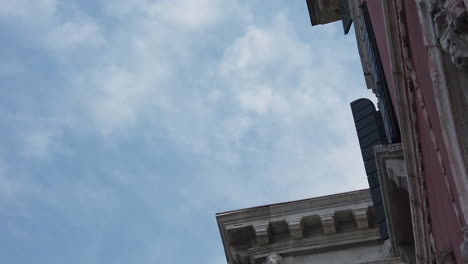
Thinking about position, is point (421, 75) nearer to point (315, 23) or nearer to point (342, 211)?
point (342, 211)

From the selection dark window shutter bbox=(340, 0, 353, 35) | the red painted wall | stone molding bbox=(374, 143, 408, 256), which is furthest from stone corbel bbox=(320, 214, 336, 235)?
the red painted wall

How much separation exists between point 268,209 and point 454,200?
1087 centimetres

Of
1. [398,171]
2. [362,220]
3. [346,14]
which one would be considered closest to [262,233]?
[362,220]

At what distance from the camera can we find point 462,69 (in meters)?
7.00

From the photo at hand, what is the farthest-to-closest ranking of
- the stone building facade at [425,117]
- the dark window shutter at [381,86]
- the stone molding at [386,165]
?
the dark window shutter at [381,86]
the stone molding at [386,165]
the stone building facade at [425,117]

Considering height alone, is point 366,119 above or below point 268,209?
above

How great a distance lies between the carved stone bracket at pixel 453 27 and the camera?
21.2 ft

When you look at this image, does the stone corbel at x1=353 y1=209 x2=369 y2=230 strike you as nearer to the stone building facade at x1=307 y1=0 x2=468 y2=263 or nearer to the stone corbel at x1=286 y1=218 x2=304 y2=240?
the stone corbel at x1=286 y1=218 x2=304 y2=240

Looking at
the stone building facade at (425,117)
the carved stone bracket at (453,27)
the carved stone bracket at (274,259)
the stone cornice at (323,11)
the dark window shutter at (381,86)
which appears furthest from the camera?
the stone cornice at (323,11)

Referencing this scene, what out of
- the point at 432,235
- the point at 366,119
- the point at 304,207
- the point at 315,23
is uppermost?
the point at 315,23

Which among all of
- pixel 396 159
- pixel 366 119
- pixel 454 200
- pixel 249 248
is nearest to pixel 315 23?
pixel 366 119

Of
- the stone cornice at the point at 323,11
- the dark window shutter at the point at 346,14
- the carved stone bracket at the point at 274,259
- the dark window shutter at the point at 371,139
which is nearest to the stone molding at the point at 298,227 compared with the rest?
the carved stone bracket at the point at 274,259

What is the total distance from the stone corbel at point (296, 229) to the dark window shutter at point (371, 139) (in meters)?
2.29

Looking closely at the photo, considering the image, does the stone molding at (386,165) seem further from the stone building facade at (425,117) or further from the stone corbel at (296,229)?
the stone corbel at (296,229)
